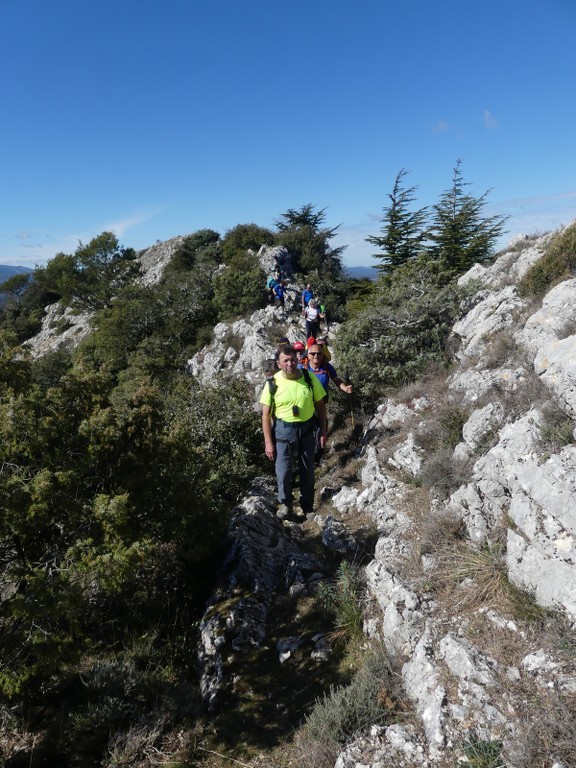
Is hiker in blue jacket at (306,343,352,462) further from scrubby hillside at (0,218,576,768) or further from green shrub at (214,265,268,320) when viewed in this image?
green shrub at (214,265,268,320)

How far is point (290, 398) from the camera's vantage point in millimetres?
6000

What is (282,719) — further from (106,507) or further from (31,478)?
(31,478)

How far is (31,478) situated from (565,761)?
484 centimetres

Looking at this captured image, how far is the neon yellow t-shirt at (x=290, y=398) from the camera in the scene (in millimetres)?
5996

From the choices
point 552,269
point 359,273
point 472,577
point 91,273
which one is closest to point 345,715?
point 472,577

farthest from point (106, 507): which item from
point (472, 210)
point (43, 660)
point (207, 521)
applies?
point (472, 210)

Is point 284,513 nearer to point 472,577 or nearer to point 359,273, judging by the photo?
point 472,577

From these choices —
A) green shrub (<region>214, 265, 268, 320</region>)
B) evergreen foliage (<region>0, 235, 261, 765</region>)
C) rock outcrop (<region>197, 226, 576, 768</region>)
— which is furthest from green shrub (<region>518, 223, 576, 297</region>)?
green shrub (<region>214, 265, 268, 320</region>)

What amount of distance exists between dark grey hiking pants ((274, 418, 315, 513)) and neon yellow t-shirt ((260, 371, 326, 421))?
0.38ft

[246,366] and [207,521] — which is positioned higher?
[246,366]

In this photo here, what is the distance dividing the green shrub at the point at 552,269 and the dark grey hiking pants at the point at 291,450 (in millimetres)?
5490

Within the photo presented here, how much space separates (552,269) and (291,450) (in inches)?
247

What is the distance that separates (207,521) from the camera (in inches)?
240

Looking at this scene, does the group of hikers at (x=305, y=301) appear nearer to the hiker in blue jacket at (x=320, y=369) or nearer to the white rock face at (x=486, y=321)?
the white rock face at (x=486, y=321)
